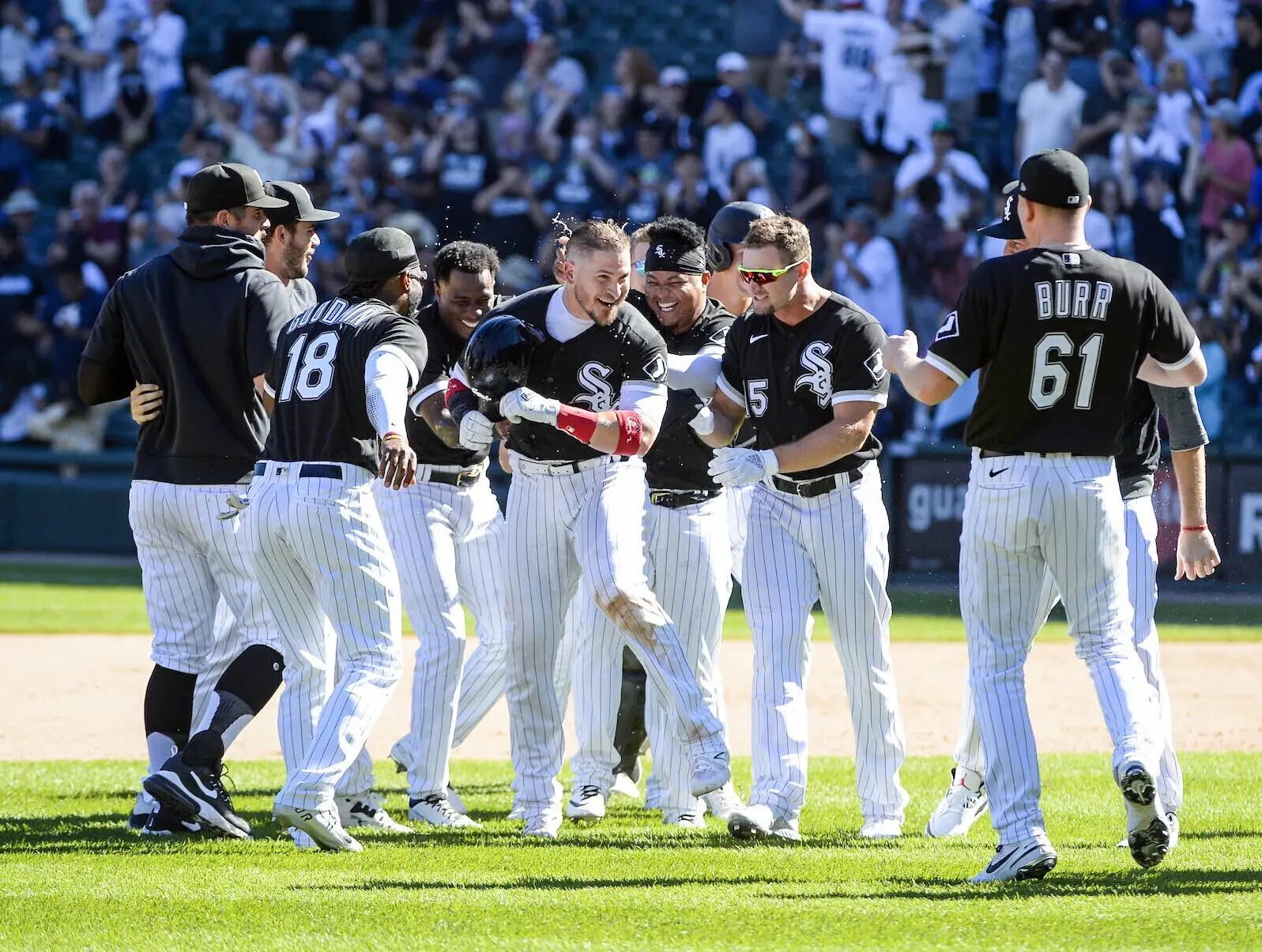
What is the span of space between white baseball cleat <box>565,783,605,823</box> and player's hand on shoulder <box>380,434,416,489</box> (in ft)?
5.89

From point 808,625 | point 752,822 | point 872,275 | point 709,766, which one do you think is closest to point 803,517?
point 808,625

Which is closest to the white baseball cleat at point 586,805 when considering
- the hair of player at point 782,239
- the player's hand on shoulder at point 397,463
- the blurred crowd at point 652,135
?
the player's hand on shoulder at point 397,463

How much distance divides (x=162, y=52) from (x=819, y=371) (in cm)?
1768

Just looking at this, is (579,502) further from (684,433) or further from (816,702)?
(816,702)

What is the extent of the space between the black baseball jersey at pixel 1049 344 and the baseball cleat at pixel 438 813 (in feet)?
8.11

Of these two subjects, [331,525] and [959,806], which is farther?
[959,806]

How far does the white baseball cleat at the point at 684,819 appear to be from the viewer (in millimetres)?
6426

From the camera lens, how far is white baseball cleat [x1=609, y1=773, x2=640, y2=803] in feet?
24.1

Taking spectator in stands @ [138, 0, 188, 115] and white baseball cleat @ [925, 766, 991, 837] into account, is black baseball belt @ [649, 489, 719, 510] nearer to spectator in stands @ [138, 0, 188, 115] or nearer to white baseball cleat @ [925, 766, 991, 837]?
white baseball cleat @ [925, 766, 991, 837]

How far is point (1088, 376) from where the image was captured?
521cm

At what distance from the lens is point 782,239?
5934 millimetres

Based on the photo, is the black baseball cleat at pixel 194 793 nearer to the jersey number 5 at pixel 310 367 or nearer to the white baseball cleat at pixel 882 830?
the jersey number 5 at pixel 310 367

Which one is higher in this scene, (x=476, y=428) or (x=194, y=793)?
(x=476, y=428)

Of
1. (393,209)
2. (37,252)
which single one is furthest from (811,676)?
(37,252)
